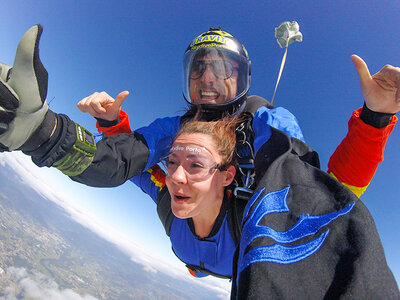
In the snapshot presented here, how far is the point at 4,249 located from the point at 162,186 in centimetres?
7828

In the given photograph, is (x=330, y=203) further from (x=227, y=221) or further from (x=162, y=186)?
(x=162, y=186)

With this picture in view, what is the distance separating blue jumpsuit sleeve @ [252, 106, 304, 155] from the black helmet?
560mm

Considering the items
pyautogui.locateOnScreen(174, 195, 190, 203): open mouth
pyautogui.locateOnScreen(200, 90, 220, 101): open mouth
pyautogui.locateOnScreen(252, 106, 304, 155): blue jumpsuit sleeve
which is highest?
pyautogui.locateOnScreen(200, 90, 220, 101): open mouth

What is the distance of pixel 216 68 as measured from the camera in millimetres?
1989

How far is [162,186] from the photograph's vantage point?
7.11ft

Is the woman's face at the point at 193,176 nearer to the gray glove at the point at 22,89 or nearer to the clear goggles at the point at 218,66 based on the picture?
the clear goggles at the point at 218,66

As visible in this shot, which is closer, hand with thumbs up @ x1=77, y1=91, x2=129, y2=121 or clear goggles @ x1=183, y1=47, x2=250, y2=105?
hand with thumbs up @ x1=77, y1=91, x2=129, y2=121

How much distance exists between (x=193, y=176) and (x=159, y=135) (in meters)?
0.50

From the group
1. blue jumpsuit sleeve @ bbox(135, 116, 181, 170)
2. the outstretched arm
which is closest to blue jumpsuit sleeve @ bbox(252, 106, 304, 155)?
the outstretched arm

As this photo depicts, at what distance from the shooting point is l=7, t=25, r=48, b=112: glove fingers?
80 cm

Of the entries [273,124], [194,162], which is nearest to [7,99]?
[194,162]

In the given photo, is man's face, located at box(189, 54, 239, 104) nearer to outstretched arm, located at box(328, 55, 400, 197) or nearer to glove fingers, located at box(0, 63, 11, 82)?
outstretched arm, located at box(328, 55, 400, 197)

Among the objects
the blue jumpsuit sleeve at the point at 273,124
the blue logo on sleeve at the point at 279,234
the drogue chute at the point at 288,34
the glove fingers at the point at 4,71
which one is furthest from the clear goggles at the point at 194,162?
the drogue chute at the point at 288,34

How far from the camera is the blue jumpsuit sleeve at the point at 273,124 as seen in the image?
3.89 ft
